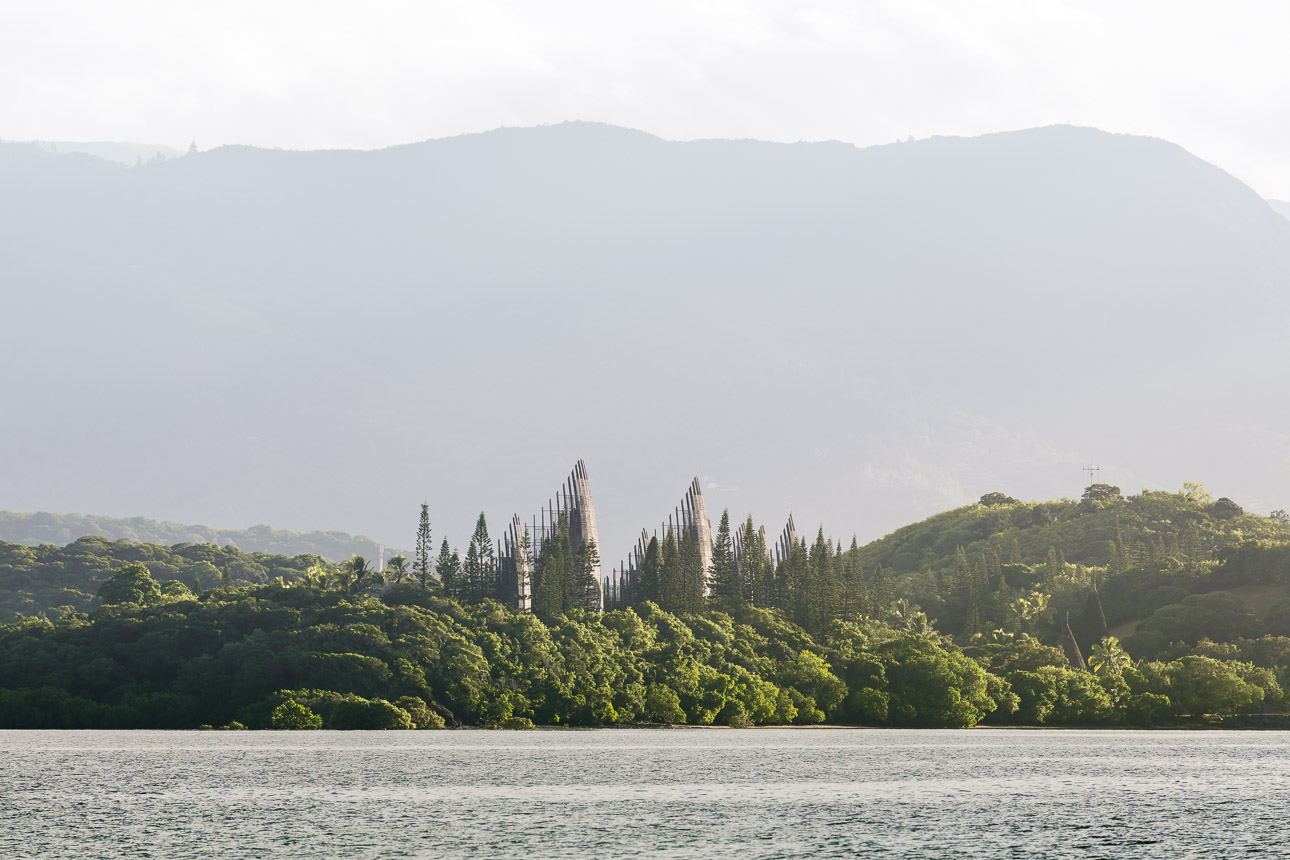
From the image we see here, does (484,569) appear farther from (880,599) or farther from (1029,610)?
(1029,610)

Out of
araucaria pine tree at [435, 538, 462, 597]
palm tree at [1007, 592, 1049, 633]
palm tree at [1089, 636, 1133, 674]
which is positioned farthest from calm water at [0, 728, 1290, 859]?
palm tree at [1007, 592, 1049, 633]

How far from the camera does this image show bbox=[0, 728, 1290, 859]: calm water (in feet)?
160

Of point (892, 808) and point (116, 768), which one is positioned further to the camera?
point (116, 768)

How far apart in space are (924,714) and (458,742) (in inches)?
1892

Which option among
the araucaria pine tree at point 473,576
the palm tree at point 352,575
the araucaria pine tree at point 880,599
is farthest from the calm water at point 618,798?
the araucaria pine tree at point 880,599

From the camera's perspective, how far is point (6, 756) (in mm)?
77938

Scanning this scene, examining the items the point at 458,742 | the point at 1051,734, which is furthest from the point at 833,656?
the point at 458,742

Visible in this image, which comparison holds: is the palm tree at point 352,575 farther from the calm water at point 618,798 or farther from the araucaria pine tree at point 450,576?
the calm water at point 618,798

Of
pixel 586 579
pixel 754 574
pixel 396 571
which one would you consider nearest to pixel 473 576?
pixel 396 571

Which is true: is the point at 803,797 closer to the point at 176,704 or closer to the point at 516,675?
the point at 516,675

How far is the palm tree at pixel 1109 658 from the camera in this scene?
150750mm

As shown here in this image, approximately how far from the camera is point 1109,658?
15400 cm

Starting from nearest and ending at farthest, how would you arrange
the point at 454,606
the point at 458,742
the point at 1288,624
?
the point at 458,742
the point at 454,606
the point at 1288,624

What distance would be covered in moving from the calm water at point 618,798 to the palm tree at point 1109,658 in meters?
52.8
